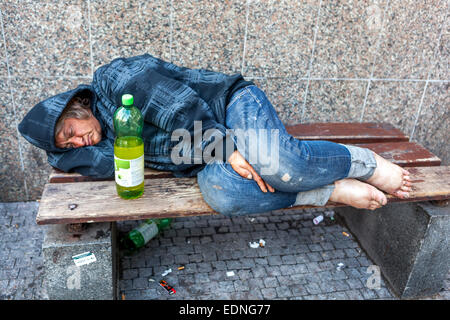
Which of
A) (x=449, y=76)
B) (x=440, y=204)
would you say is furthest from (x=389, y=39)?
(x=440, y=204)

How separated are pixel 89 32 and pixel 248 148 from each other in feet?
5.79

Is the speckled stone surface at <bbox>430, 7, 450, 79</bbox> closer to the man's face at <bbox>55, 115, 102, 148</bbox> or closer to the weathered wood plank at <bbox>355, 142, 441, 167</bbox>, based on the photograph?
the weathered wood plank at <bbox>355, 142, 441, 167</bbox>

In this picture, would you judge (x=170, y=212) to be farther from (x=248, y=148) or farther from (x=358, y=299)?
(x=358, y=299)

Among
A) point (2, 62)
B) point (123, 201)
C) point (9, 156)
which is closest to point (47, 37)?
point (2, 62)

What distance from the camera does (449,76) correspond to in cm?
400

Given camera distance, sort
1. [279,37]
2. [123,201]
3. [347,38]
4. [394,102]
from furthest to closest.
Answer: [394,102] < [347,38] < [279,37] < [123,201]

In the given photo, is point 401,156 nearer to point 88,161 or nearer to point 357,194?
point 357,194

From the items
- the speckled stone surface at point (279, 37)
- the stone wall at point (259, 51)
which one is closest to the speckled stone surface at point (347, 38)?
the stone wall at point (259, 51)

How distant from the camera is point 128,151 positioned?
2.30 m

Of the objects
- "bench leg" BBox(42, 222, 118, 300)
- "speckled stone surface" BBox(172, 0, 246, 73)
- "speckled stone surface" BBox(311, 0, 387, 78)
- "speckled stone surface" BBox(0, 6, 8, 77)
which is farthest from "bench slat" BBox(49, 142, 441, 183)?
"speckled stone surface" BBox(172, 0, 246, 73)

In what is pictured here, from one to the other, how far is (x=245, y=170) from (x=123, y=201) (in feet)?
2.55

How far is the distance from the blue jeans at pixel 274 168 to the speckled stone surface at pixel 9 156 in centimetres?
195

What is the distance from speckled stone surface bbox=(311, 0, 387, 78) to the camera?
3.53m

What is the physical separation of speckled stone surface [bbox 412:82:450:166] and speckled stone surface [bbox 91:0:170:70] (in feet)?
8.94
